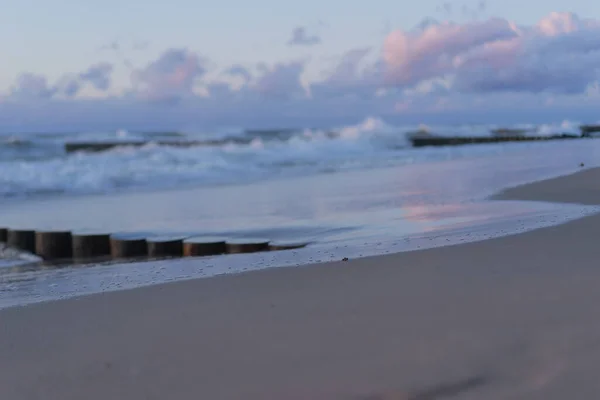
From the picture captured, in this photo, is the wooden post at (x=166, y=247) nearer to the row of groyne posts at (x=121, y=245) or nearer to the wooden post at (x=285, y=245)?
the row of groyne posts at (x=121, y=245)

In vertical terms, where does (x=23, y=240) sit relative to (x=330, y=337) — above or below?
above

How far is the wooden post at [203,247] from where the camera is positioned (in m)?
5.86

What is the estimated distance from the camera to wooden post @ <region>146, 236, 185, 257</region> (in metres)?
6.12

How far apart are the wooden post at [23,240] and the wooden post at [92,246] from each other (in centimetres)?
70

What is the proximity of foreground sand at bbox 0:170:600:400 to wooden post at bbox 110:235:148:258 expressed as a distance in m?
2.62

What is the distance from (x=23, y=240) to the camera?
24.0ft

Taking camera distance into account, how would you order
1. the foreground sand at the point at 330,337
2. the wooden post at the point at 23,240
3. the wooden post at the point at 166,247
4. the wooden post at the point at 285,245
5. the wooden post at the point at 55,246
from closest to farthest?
the foreground sand at the point at 330,337
the wooden post at the point at 285,245
the wooden post at the point at 166,247
the wooden post at the point at 55,246
the wooden post at the point at 23,240

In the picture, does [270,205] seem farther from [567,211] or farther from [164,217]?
[567,211]

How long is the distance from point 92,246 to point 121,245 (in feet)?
1.46

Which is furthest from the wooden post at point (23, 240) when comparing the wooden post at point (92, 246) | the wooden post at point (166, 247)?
the wooden post at point (166, 247)

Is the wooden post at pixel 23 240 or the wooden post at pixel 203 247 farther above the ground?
the wooden post at pixel 23 240

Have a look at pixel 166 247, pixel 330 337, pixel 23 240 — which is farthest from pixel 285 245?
pixel 23 240

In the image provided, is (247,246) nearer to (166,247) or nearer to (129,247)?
(166,247)

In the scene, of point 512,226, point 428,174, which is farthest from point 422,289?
point 428,174
